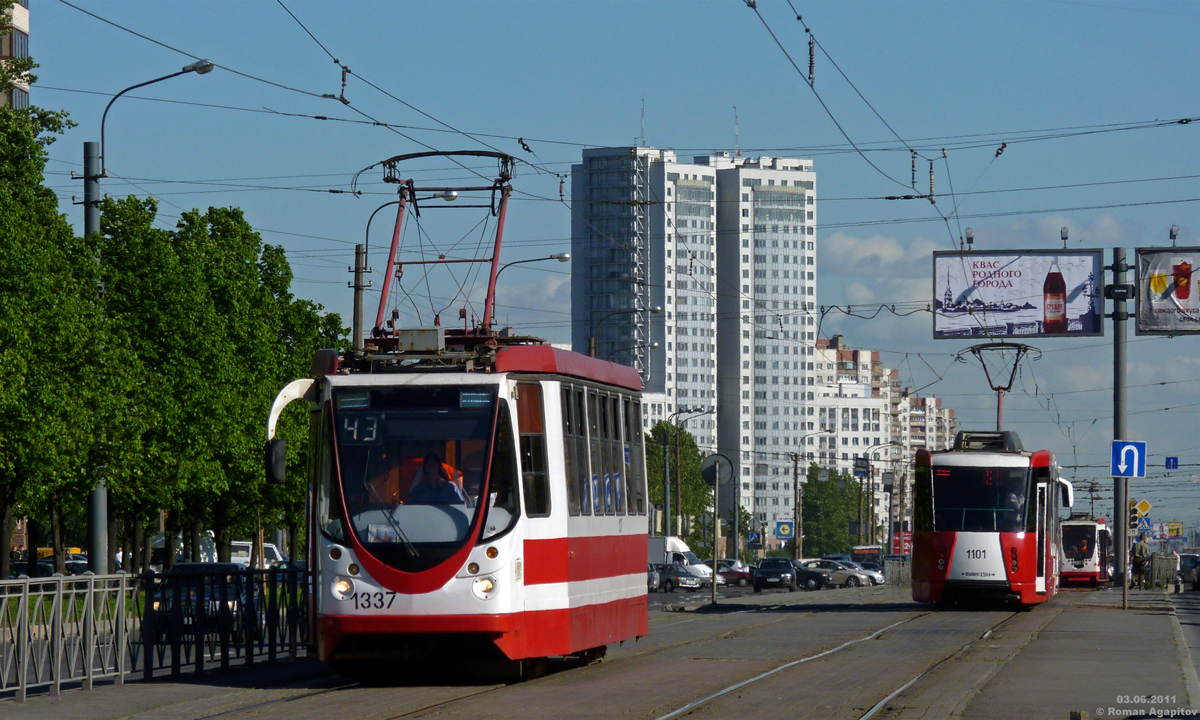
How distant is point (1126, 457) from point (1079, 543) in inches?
1126

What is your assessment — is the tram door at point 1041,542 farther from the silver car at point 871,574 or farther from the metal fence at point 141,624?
the silver car at point 871,574

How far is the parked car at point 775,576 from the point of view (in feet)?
188

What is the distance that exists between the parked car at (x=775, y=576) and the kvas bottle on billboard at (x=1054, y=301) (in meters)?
15.4

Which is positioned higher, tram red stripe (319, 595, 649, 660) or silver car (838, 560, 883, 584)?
tram red stripe (319, 595, 649, 660)

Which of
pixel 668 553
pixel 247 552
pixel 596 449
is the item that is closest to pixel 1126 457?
pixel 596 449

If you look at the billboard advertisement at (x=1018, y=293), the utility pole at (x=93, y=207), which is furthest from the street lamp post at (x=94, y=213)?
the billboard advertisement at (x=1018, y=293)

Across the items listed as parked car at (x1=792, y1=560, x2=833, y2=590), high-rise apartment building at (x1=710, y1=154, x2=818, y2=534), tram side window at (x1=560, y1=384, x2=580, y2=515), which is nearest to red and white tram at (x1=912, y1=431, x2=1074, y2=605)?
tram side window at (x1=560, y1=384, x2=580, y2=515)

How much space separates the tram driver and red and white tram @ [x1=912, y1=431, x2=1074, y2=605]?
55.5ft

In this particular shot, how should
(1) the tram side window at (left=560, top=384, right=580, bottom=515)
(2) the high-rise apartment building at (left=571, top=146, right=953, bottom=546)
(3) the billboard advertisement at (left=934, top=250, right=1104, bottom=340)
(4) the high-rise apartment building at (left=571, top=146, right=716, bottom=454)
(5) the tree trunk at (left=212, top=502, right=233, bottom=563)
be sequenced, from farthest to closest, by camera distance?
(2) the high-rise apartment building at (left=571, top=146, right=953, bottom=546) → (4) the high-rise apartment building at (left=571, top=146, right=716, bottom=454) → (5) the tree trunk at (left=212, top=502, right=233, bottom=563) → (3) the billboard advertisement at (left=934, top=250, right=1104, bottom=340) → (1) the tram side window at (left=560, top=384, right=580, bottom=515)

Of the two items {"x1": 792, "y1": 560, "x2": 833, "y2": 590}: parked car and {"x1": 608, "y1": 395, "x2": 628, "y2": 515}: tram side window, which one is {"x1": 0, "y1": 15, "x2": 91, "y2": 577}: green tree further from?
{"x1": 792, "y1": 560, "x2": 833, "y2": 590}: parked car

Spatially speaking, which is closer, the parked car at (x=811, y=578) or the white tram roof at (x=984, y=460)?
the white tram roof at (x=984, y=460)

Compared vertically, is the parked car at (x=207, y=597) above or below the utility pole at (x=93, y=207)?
below

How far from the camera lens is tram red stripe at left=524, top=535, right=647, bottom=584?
1395cm

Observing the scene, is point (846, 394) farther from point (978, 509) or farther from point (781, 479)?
point (978, 509)
